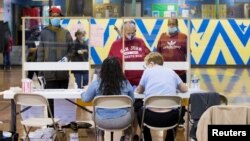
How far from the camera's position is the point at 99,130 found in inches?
245

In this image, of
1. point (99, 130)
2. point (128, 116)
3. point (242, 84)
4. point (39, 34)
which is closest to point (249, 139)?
point (128, 116)

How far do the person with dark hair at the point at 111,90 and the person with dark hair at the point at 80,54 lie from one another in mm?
1490

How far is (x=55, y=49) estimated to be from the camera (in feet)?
24.9

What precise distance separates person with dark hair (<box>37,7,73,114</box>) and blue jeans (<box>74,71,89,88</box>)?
0.16 m

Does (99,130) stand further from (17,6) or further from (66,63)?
(17,6)

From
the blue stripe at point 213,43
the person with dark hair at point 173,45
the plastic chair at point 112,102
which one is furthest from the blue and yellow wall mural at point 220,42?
the plastic chair at point 112,102

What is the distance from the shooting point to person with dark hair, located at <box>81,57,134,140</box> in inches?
231

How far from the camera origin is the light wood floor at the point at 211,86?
786 cm

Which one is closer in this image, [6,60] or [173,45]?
[173,45]

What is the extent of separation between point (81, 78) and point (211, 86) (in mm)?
6052

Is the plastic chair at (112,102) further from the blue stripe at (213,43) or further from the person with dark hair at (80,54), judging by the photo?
the blue stripe at (213,43)

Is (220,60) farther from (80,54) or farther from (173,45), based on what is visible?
(80,54)

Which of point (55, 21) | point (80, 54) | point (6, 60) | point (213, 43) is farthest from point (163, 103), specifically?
point (6, 60)

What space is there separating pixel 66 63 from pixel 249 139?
4.08 meters
